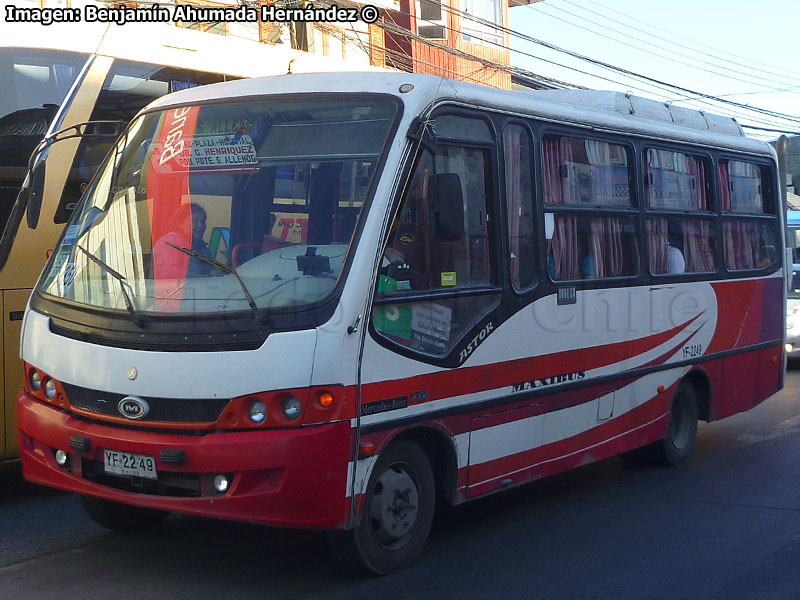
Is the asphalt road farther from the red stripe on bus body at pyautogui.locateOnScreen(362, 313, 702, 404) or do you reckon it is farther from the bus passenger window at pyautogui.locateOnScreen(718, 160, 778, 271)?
the bus passenger window at pyautogui.locateOnScreen(718, 160, 778, 271)

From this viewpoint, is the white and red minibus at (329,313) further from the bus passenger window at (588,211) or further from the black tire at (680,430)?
the black tire at (680,430)

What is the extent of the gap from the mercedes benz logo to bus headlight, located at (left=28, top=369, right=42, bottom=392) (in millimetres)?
743

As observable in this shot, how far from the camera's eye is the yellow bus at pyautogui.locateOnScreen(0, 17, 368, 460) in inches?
291

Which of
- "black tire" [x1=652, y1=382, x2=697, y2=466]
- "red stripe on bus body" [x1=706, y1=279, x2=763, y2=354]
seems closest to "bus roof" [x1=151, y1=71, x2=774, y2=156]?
"red stripe on bus body" [x1=706, y1=279, x2=763, y2=354]

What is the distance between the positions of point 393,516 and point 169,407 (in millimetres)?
1321

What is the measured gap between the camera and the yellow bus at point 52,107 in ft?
24.3

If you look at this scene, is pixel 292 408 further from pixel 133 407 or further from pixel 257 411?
pixel 133 407

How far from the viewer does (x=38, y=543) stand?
251 inches

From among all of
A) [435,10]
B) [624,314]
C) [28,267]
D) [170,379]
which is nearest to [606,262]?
[624,314]

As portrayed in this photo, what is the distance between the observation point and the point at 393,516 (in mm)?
5652

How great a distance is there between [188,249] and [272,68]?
4.28 m

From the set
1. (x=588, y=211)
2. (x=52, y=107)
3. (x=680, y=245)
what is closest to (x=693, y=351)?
(x=680, y=245)

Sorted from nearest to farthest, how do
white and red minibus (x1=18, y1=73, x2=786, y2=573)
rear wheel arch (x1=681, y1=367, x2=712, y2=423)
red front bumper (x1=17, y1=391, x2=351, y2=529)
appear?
red front bumper (x1=17, y1=391, x2=351, y2=529) < white and red minibus (x1=18, y1=73, x2=786, y2=573) < rear wheel arch (x1=681, y1=367, x2=712, y2=423)

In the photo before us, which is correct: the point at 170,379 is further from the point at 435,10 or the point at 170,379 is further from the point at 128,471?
the point at 435,10
